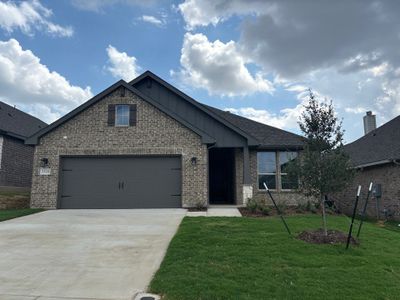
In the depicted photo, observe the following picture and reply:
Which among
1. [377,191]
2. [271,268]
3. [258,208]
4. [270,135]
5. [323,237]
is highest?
[270,135]

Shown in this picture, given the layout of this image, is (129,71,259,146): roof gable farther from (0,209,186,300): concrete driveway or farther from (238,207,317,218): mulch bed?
(0,209,186,300): concrete driveway

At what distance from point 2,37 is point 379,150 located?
2124cm

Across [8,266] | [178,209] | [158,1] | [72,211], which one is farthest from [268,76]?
[8,266]

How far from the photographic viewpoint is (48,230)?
9.84m

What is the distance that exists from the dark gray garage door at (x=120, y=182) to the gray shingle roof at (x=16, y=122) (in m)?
6.19

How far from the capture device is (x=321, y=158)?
8812 mm

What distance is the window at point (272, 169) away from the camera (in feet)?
55.9

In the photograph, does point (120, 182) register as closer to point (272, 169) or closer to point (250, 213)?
point (250, 213)

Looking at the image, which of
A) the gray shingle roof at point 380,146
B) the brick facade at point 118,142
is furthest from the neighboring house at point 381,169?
the brick facade at point 118,142

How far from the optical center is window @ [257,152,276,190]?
56.0ft

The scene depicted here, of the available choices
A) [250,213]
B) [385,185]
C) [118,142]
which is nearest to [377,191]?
[385,185]

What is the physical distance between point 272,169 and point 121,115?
7.93 meters

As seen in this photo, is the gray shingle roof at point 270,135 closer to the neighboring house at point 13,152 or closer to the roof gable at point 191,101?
the roof gable at point 191,101

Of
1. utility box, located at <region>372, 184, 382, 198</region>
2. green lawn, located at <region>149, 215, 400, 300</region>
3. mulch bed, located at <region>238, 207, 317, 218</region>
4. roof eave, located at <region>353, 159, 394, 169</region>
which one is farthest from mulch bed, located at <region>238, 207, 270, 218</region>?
utility box, located at <region>372, 184, 382, 198</region>
